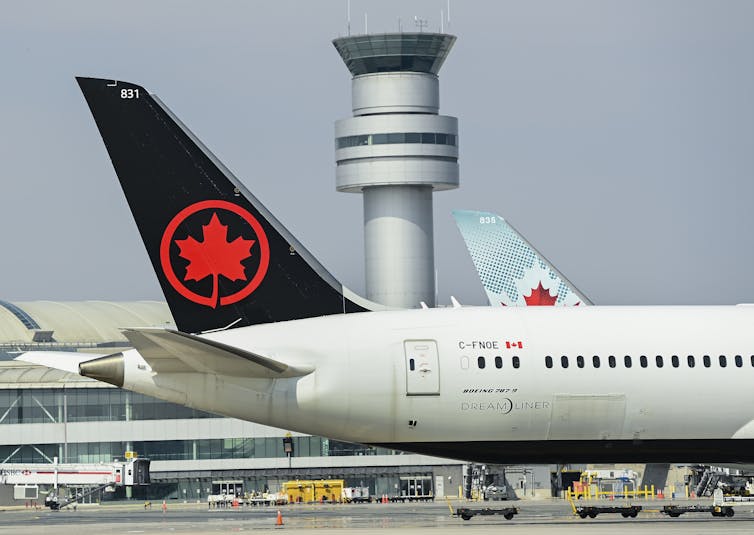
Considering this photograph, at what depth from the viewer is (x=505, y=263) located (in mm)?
70625

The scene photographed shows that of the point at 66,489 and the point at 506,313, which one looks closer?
the point at 506,313

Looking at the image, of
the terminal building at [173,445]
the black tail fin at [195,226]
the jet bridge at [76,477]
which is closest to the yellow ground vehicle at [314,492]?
the jet bridge at [76,477]

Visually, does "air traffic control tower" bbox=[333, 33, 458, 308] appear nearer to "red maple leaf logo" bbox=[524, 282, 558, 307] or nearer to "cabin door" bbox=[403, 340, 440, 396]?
"red maple leaf logo" bbox=[524, 282, 558, 307]

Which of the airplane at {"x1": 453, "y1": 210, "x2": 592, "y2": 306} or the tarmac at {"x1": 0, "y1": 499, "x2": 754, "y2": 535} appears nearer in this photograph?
the tarmac at {"x1": 0, "y1": 499, "x2": 754, "y2": 535}

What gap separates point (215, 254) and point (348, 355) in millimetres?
4280

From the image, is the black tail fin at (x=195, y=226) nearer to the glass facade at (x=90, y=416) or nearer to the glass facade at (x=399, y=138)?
the glass facade at (x=90, y=416)

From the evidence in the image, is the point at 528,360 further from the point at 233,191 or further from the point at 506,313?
the point at 233,191

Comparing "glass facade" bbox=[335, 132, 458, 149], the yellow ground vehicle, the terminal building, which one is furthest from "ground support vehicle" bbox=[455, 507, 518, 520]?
"glass facade" bbox=[335, 132, 458, 149]

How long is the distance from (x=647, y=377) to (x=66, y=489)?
6251cm

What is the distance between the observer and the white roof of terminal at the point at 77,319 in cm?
14550

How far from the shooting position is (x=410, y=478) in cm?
10369

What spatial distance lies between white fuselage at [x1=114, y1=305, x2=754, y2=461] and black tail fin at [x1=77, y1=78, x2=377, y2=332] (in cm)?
78

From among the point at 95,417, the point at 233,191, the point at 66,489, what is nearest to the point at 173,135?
the point at 233,191

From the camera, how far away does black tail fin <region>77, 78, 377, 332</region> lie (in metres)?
36.9
